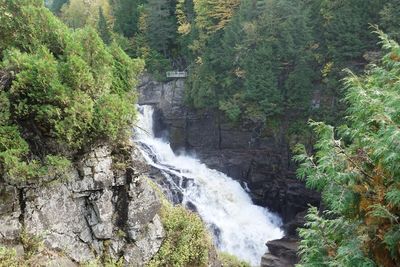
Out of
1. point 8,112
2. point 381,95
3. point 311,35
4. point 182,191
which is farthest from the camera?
point 311,35

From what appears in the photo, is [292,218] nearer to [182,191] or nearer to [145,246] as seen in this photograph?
[182,191]

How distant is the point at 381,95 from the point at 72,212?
664 centimetres

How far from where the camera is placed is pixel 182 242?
34.6 ft

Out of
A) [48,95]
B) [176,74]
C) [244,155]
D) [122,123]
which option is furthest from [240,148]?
[48,95]

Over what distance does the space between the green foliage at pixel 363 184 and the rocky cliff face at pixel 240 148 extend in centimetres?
1908

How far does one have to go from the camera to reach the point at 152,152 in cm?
2784

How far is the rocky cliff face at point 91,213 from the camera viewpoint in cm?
838

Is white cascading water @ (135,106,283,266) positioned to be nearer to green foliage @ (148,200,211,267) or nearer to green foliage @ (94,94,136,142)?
green foliage @ (148,200,211,267)

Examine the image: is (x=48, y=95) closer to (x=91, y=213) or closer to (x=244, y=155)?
(x=91, y=213)

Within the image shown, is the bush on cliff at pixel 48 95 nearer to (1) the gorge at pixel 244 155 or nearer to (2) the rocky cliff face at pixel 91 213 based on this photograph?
(2) the rocky cliff face at pixel 91 213

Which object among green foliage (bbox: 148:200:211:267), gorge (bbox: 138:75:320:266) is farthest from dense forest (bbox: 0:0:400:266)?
gorge (bbox: 138:75:320:266)

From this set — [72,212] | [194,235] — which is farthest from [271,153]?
[72,212]

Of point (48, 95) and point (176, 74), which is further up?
point (176, 74)

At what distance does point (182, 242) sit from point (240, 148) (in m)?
18.6
